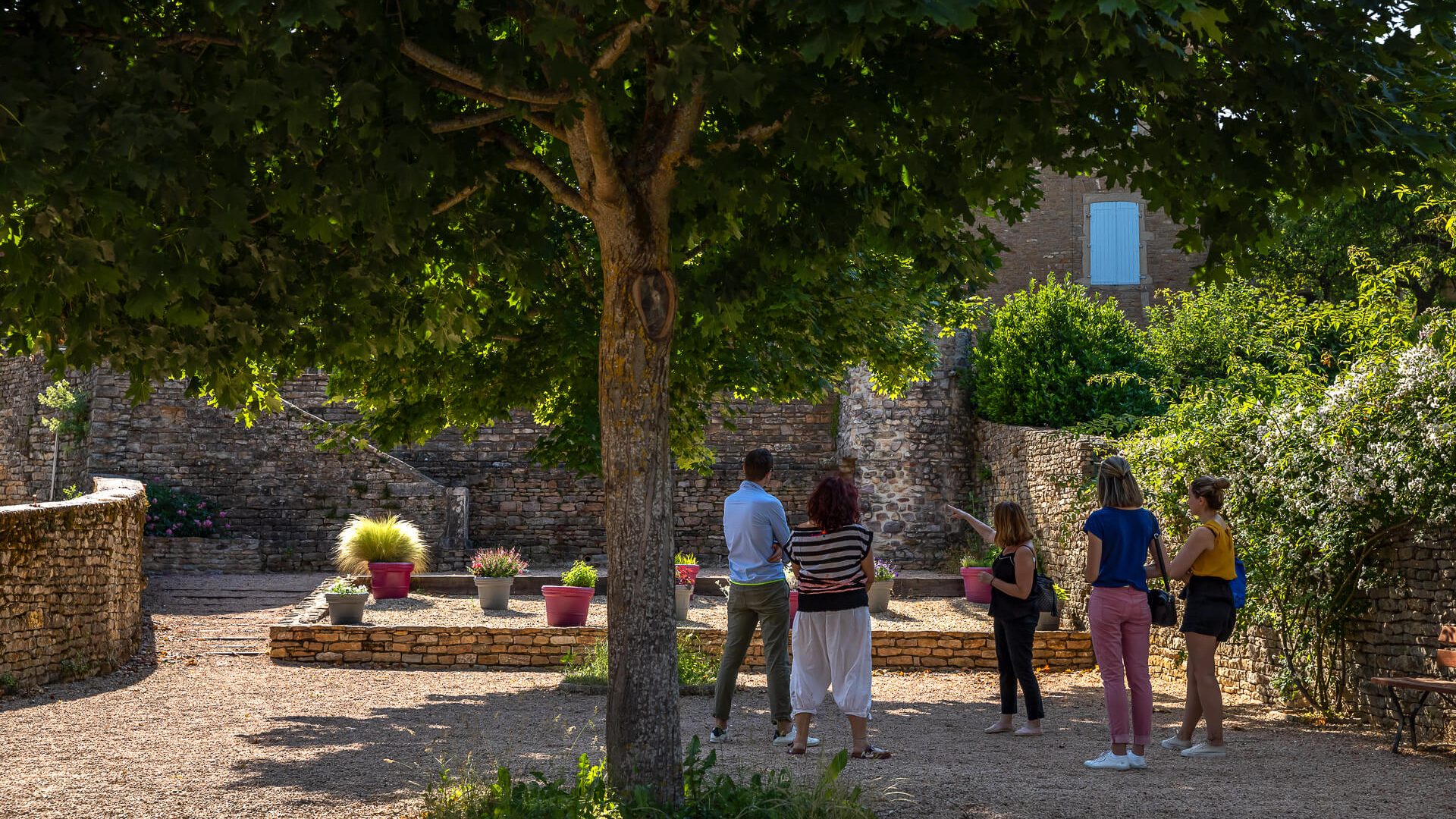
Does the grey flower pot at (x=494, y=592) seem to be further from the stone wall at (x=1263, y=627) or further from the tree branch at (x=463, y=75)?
the tree branch at (x=463, y=75)

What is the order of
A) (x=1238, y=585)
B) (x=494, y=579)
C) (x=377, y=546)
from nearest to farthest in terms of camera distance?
(x=1238, y=585)
(x=494, y=579)
(x=377, y=546)

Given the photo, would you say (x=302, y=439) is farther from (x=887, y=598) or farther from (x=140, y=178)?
(x=140, y=178)

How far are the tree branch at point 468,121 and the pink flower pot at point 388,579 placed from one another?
10452 millimetres

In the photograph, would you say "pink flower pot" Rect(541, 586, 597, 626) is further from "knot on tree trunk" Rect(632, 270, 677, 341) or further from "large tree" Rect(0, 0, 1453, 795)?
"knot on tree trunk" Rect(632, 270, 677, 341)

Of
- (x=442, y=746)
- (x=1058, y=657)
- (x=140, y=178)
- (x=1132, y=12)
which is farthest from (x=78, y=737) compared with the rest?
(x=1058, y=657)

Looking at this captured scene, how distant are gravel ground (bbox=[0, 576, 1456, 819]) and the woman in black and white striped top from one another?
1.17 feet

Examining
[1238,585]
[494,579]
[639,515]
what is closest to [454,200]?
[639,515]

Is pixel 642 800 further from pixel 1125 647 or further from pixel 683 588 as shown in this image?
pixel 683 588

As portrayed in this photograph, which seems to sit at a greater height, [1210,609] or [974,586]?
[1210,609]

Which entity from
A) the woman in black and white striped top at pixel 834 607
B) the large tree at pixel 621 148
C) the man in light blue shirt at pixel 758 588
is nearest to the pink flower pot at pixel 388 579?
the man in light blue shirt at pixel 758 588

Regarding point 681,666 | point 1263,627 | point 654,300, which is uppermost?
point 654,300

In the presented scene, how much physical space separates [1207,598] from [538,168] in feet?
14.6

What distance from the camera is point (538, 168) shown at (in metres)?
5.34

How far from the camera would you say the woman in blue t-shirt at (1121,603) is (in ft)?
21.8
